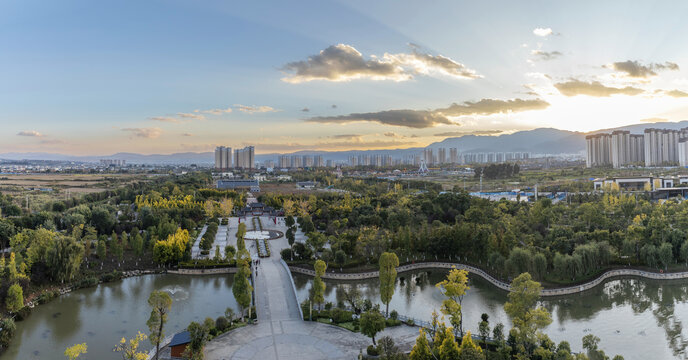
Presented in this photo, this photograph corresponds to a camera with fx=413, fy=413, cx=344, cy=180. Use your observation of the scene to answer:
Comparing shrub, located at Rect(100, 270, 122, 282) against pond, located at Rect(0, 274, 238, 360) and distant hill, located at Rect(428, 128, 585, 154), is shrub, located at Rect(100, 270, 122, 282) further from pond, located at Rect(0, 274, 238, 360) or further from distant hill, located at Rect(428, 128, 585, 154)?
distant hill, located at Rect(428, 128, 585, 154)

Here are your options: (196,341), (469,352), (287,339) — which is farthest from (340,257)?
(469,352)

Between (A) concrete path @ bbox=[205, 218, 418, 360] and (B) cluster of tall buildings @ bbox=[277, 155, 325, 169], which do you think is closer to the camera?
(A) concrete path @ bbox=[205, 218, 418, 360]

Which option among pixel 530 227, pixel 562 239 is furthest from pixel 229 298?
pixel 530 227

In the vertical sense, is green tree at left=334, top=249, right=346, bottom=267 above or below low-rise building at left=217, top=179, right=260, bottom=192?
below

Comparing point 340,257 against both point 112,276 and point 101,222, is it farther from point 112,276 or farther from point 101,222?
point 101,222

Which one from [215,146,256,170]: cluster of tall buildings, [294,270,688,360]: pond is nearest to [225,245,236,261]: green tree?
[294,270,688,360]: pond

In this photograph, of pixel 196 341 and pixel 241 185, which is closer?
pixel 196 341
